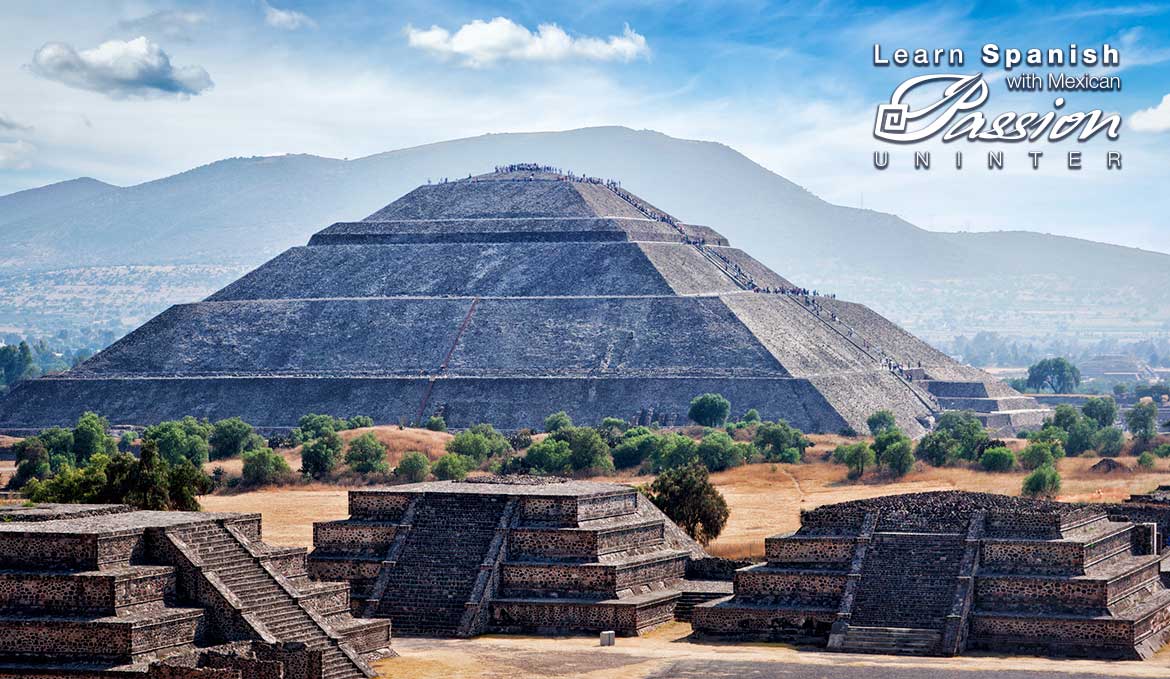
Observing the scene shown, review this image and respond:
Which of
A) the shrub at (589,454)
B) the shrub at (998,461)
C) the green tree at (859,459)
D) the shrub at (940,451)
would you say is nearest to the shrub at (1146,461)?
the shrub at (998,461)

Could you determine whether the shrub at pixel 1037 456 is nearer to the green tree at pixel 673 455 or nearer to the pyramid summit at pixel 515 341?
the green tree at pixel 673 455

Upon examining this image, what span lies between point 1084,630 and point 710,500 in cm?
2124

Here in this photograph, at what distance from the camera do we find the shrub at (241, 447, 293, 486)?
328ft

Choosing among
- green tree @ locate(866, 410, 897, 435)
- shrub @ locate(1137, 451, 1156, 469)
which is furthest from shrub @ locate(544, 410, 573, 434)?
shrub @ locate(1137, 451, 1156, 469)

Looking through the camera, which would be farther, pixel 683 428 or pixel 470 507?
pixel 683 428

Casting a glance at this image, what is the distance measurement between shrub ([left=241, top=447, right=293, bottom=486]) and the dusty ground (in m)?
48.0

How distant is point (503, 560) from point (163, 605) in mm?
12221

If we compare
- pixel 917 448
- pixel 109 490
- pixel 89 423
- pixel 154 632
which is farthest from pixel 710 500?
pixel 89 423

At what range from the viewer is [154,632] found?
43.7 meters

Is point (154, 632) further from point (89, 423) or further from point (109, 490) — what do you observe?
point (89, 423)

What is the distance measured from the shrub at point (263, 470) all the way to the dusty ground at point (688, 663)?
48.0 meters

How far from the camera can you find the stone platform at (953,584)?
50.6 m

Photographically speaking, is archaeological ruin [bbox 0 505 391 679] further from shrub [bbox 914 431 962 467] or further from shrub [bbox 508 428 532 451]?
shrub [bbox 508 428 532 451]

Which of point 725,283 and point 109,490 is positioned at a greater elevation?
point 725,283
